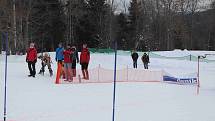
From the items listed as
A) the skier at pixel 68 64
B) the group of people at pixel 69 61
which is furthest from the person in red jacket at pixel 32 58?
the skier at pixel 68 64

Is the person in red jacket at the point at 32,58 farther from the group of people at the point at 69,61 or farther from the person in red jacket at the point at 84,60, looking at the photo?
the person in red jacket at the point at 84,60

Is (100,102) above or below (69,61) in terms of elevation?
below

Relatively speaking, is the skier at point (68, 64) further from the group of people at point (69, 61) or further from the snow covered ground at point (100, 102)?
the snow covered ground at point (100, 102)

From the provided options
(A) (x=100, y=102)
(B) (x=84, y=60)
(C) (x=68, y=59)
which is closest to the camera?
(A) (x=100, y=102)

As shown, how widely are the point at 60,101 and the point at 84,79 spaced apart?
21.8 feet

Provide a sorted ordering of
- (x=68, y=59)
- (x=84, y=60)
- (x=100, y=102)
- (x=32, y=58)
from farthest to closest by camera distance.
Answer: (x=32, y=58)
(x=84, y=60)
(x=68, y=59)
(x=100, y=102)

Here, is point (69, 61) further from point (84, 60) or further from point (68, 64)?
point (84, 60)

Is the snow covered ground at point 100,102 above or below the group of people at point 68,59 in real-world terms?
below

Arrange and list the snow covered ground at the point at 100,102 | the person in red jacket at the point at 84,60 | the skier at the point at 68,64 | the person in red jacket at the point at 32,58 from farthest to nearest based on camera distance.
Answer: the person in red jacket at the point at 32,58 → the person in red jacket at the point at 84,60 → the skier at the point at 68,64 → the snow covered ground at the point at 100,102

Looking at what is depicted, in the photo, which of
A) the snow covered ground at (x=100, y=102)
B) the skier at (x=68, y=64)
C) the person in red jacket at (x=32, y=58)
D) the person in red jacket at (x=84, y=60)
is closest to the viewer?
the snow covered ground at (x=100, y=102)

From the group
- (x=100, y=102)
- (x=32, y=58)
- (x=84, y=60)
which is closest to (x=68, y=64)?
(x=84, y=60)

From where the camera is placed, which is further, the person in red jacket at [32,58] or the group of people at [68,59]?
the person in red jacket at [32,58]

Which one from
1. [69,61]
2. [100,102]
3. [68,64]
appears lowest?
[100,102]

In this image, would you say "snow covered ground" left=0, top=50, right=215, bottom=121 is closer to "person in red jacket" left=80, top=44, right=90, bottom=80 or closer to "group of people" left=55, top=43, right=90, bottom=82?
"group of people" left=55, top=43, right=90, bottom=82
